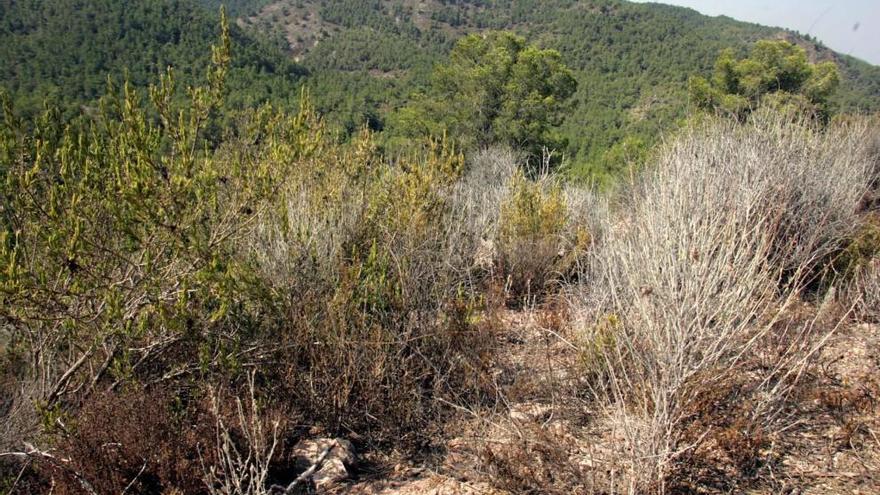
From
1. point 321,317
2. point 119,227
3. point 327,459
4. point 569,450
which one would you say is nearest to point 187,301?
point 119,227

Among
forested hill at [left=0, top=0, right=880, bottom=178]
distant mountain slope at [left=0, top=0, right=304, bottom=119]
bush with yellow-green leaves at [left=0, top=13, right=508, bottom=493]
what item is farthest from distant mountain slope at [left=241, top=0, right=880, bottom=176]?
bush with yellow-green leaves at [left=0, top=13, right=508, bottom=493]

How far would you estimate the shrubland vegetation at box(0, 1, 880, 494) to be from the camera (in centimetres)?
250

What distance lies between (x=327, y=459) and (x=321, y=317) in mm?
965

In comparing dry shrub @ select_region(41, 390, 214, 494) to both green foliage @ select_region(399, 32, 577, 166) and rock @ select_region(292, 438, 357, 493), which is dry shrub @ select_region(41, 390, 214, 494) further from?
green foliage @ select_region(399, 32, 577, 166)

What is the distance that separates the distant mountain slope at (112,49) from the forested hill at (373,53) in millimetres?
133

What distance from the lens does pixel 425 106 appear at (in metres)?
18.1

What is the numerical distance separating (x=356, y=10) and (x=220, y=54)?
320 ft

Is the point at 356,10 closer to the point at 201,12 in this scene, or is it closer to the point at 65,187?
the point at 201,12

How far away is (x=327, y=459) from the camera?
2.98 meters

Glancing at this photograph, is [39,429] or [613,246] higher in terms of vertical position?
[613,246]

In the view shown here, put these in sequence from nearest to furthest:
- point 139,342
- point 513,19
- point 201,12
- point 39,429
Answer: point 39,429 < point 139,342 < point 201,12 < point 513,19

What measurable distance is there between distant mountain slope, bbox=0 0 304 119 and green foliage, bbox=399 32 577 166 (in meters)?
16.9

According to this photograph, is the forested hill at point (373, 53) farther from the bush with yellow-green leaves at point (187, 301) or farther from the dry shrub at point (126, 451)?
the dry shrub at point (126, 451)

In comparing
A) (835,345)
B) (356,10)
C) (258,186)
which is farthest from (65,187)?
(356,10)
